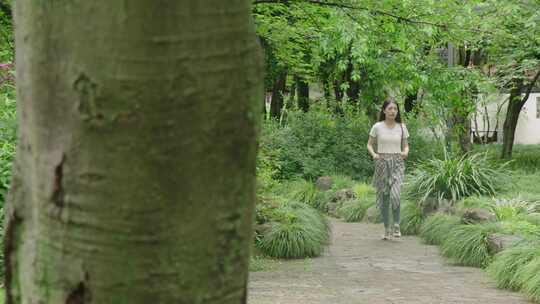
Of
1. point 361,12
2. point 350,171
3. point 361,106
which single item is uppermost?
point 361,12

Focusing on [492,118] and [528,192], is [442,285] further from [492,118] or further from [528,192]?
[492,118]

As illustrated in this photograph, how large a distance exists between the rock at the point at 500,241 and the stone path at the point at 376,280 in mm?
366

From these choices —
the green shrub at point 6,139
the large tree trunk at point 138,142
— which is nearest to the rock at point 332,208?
the green shrub at point 6,139

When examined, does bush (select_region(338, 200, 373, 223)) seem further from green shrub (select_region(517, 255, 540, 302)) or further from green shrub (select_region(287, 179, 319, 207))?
green shrub (select_region(517, 255, 540, 302))

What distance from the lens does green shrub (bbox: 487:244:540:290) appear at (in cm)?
847

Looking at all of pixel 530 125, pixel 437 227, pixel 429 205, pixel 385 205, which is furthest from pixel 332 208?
pixel 530 125

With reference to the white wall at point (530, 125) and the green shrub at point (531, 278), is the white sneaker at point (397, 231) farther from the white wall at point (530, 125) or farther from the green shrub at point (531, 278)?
the white wall at point (530, 125)

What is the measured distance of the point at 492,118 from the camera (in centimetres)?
4028

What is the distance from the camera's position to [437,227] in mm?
12414

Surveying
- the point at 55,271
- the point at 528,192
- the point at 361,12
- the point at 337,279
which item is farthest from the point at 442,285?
the point at 55,271

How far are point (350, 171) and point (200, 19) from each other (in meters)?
19.3

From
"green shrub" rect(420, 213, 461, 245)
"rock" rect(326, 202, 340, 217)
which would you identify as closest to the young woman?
"green shrub" rect(420, 213, 461, 245)

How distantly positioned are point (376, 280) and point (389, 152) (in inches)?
134

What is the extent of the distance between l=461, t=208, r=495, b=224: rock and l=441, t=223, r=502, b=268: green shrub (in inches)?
24.1
